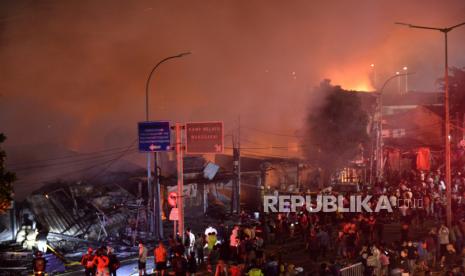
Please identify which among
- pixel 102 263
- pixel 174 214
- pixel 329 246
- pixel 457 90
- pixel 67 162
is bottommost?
pixel 329 246

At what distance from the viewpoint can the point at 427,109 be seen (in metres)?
47.2

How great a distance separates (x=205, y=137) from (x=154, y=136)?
1.84 meters

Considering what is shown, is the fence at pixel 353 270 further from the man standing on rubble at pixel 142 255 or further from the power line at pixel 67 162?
the power line at pixel 67 162

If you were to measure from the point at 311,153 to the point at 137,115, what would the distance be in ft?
43.6

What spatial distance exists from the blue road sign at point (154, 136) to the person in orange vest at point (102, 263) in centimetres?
515

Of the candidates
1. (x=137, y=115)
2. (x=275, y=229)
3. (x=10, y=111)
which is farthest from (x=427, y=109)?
(x=10, y=111)

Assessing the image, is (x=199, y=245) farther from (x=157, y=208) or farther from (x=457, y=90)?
(x=457, y=90)

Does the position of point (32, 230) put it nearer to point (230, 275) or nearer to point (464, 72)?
point (230, 275)

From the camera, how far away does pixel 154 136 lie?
1689 centimetres

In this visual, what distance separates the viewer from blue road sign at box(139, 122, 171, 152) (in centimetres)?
1680

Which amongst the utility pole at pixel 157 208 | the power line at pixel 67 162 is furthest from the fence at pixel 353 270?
the power line at pixel 67 162

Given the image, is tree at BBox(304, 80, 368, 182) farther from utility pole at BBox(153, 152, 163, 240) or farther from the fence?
the fence

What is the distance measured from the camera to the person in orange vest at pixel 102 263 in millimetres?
12227

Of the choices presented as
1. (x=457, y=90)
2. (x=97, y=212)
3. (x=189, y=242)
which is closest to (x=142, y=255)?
(x=189, y=242)
